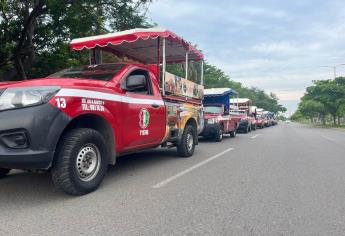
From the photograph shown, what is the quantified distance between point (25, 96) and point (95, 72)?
2.08 meters

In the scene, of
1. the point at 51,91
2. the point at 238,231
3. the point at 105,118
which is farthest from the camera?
the point at 105,118

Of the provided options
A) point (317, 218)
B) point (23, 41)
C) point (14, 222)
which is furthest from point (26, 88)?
point (23, 41)

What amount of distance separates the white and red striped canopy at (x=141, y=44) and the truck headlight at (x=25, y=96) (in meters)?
3.14

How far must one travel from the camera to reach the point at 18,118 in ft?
12.9

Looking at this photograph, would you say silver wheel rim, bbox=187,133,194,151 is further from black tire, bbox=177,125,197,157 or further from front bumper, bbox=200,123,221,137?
front bumper, bbox=200,123,221,137

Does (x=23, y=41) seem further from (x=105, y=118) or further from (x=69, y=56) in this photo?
(x=105, y=118)

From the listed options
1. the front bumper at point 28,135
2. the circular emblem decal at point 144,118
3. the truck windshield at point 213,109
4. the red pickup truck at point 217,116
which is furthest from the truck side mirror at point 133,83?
the truck windshield at point 213,109

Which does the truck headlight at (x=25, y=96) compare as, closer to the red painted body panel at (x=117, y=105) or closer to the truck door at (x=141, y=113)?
the red painted body panel at (x=117, y=105)

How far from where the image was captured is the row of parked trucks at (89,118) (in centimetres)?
396

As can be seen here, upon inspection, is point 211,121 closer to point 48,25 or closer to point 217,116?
point 217,116

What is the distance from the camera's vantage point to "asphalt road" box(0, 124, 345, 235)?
3473 millimetres

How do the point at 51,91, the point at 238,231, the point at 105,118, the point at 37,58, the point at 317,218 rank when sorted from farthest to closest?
the point at 37,58 < the point at 105,118 < the point at 51,91 < the point at 317,218 < the point at 238,231

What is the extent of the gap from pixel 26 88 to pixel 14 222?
1613 millimetres

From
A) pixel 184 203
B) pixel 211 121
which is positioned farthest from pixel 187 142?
pixel 211 121
